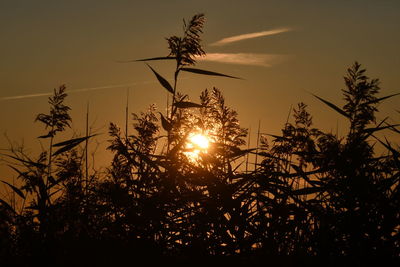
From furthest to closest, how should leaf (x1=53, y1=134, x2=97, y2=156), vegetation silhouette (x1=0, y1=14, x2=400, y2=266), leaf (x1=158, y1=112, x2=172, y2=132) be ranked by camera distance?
leaf (x1=53, y1=134, x2=97, y2=156), leaf (x1=158, y1=112, x2=172, y2=132), vegetation silhouette (x1=0, y1=14, x2=400, y2=266)

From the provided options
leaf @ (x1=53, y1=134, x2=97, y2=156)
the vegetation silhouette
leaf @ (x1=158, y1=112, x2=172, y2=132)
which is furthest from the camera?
leaf @ (x1=53, y1=134, x2=97, y2=156)

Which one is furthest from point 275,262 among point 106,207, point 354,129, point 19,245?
point 354,129

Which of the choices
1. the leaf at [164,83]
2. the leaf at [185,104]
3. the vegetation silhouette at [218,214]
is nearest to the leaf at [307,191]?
the vegetation silhouette at [218,214]

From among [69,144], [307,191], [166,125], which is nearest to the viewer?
[307,191]

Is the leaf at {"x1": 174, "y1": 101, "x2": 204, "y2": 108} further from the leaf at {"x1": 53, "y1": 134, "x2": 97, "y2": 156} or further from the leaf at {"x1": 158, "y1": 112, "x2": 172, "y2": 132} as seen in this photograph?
the leaf at {"x1": 53, "y1": 134, "x2": 97, "y2": 156}

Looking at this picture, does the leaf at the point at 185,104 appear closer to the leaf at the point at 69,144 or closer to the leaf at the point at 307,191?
the leaf at the point at 69,144

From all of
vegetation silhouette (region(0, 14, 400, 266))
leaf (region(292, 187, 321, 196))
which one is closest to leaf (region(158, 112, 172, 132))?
vegetation silhouette (region(0, 14, 400, 266))

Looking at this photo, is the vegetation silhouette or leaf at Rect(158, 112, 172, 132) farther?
leaf at Rect(158, 112, 172, 132)

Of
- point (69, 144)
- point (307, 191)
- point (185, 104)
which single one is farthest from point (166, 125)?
point (307, 191)

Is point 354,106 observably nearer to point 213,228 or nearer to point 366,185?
point 366,185

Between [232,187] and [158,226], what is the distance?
0.57 m

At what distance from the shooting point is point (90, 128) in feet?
15.5

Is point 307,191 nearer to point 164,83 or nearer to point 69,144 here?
point 164,83

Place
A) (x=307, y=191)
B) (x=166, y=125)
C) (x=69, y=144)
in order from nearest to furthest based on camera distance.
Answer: (x=307, y=191) → (x=166, y=125) → (x=69, y=144)
